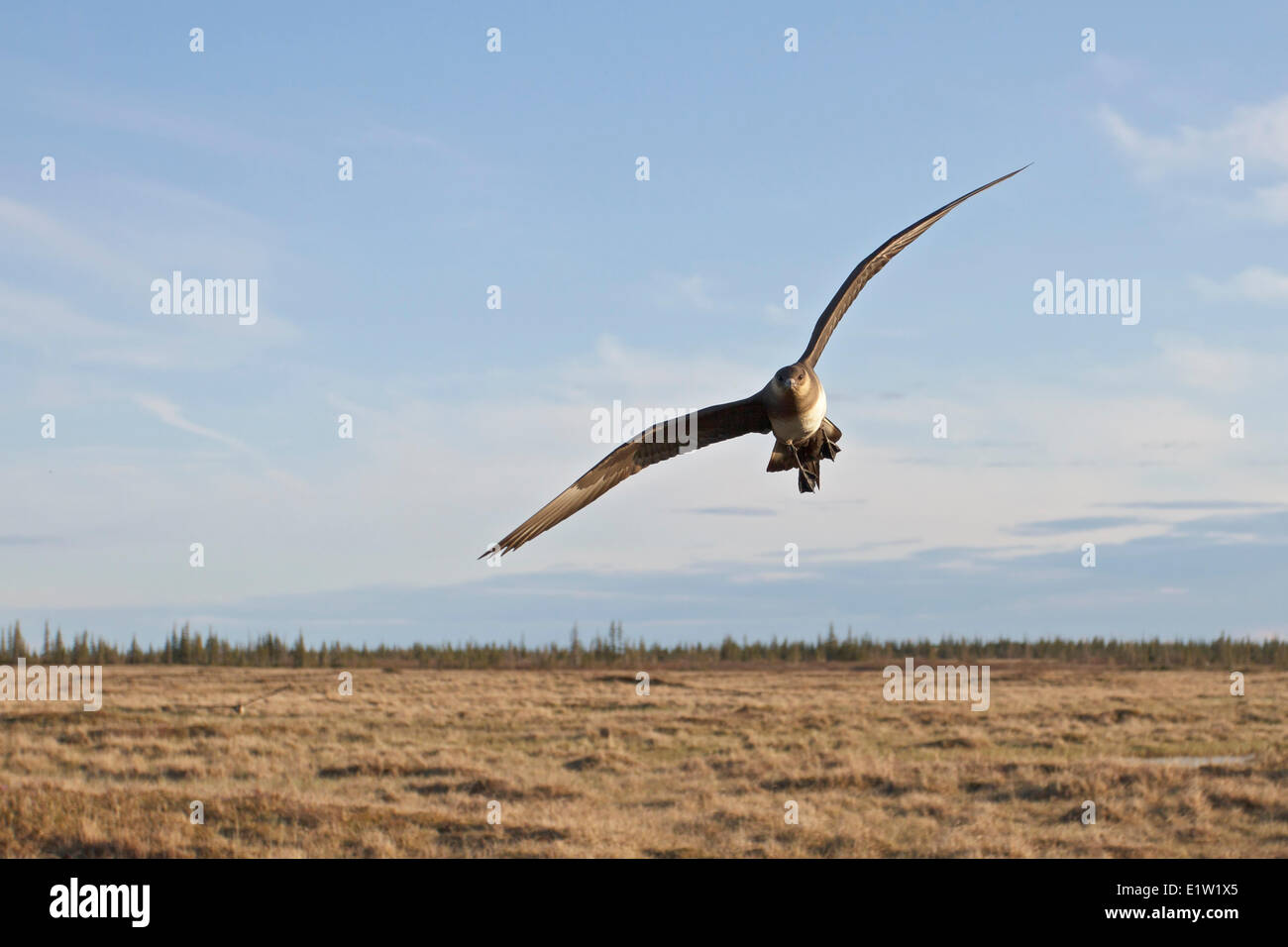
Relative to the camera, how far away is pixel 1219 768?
25859 mm

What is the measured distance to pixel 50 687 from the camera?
1866 inches

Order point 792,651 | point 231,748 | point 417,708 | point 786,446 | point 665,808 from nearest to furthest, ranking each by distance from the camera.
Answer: point 786,446
point 665,808
point 231,748
point 417,708
point 792,651

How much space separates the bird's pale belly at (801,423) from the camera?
23.5 ft

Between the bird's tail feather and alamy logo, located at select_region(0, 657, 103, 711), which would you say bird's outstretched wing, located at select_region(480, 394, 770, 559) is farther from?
alamy logo, located at select_region(0, 657, 103, 711)

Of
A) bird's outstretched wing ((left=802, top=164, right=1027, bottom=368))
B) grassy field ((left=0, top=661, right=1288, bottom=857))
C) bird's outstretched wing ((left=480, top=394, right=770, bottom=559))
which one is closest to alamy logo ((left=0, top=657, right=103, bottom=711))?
grassy field ((left=0, top=661, right=1288, bottom=857))

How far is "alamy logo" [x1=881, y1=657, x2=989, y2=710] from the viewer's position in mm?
46594
